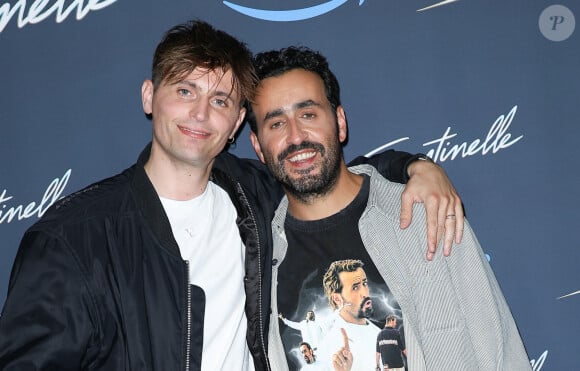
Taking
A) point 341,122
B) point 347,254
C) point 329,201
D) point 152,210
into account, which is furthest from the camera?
point 341,122

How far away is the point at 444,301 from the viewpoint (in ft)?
5.69

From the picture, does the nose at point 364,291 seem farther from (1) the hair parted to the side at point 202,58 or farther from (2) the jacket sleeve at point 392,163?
(1) the hair parted to the side at point 202,58

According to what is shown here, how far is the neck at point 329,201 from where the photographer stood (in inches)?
78.0

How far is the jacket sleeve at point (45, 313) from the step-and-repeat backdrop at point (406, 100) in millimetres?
770

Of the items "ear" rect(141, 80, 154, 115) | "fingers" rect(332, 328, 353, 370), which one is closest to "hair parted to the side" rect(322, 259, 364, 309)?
"fingers" rect(332, 328, 353, 370)

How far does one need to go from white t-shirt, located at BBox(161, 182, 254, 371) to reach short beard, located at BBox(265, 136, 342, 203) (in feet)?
0.75

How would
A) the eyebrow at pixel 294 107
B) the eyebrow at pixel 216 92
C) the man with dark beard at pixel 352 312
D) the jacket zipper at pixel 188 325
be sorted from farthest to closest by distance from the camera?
the eyebrow at pixel 294 107, the eyebrow at pixel 216 92, the man with dark beard at pixel 352 312, the jacket zipper at pixel 188 325

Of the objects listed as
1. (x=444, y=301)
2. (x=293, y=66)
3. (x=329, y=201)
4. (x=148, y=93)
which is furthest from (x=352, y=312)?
(x=148, y=93)

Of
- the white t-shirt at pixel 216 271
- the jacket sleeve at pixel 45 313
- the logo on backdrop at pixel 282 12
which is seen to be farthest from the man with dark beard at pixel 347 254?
the jacket sleeve at pixel 45 313

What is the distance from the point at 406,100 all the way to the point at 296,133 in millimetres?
577

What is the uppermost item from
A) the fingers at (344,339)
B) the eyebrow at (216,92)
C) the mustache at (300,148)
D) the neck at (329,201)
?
the eyebrow at (216,92)

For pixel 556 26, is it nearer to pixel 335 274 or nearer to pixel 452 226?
pixel 452 226

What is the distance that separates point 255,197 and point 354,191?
0.34 metres

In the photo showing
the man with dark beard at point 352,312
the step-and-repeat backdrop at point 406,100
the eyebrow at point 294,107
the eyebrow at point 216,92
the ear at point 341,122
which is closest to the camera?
the man with dark beard at point 352,312
